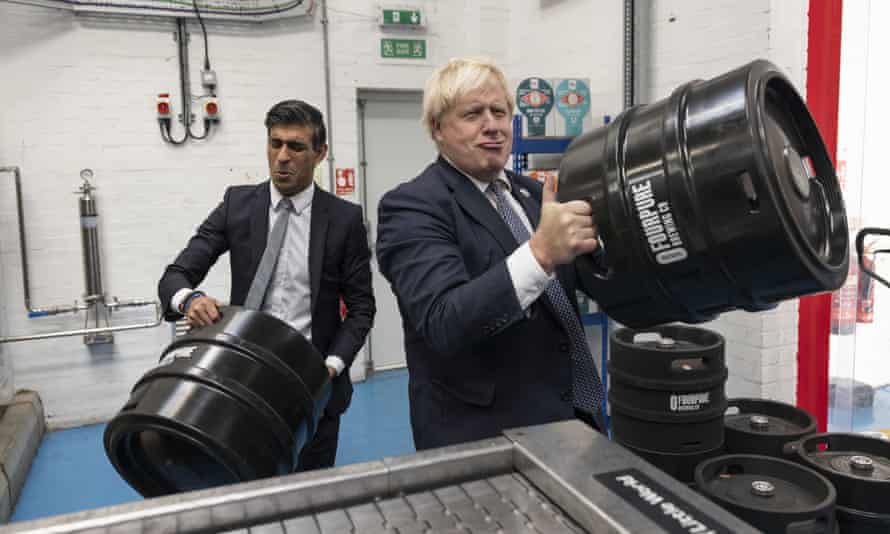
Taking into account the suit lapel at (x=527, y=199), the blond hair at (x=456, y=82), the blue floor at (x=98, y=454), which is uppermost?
the blond hair at (x=456, y=82)

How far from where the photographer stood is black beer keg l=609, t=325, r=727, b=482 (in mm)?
1736

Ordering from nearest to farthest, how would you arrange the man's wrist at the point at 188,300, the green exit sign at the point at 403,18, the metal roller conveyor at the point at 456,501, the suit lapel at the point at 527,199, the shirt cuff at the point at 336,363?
the metal roller conveyor at the point at 456,501
the suit lapel at the point at 527,199
the man's wrist at the point at 188,300
the shirt cuff at the point at 336,363
the green exit sign at the point at 403,18

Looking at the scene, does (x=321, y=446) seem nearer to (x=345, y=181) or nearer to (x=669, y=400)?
(x=669, y=400)

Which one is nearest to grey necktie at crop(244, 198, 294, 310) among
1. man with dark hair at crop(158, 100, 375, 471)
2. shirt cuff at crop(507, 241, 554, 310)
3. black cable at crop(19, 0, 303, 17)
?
man with dark hair at crop(158, 100, 375, 471)

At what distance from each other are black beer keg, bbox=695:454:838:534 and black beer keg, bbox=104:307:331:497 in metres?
0.73

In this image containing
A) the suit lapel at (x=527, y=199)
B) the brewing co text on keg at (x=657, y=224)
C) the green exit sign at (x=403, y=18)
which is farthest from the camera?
the green exit sign at (x=403, y=18)

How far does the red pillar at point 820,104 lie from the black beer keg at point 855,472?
1.66 m

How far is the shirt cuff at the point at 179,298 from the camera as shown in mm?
1871

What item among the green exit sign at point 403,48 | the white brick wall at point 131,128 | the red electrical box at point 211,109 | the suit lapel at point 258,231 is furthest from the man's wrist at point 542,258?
the green exit sign at point 403,48

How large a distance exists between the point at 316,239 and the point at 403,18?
3127 mm

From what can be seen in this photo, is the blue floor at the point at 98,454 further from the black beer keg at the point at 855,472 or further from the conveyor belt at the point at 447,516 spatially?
the conveyor belt at the point at 447,516

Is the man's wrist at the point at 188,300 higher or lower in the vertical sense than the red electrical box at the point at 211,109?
lower

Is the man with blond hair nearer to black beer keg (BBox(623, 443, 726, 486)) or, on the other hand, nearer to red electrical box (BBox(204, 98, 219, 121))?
black beer keg (BBox(623, 443, 726, 486))

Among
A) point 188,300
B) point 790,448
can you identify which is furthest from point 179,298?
point 790,448
